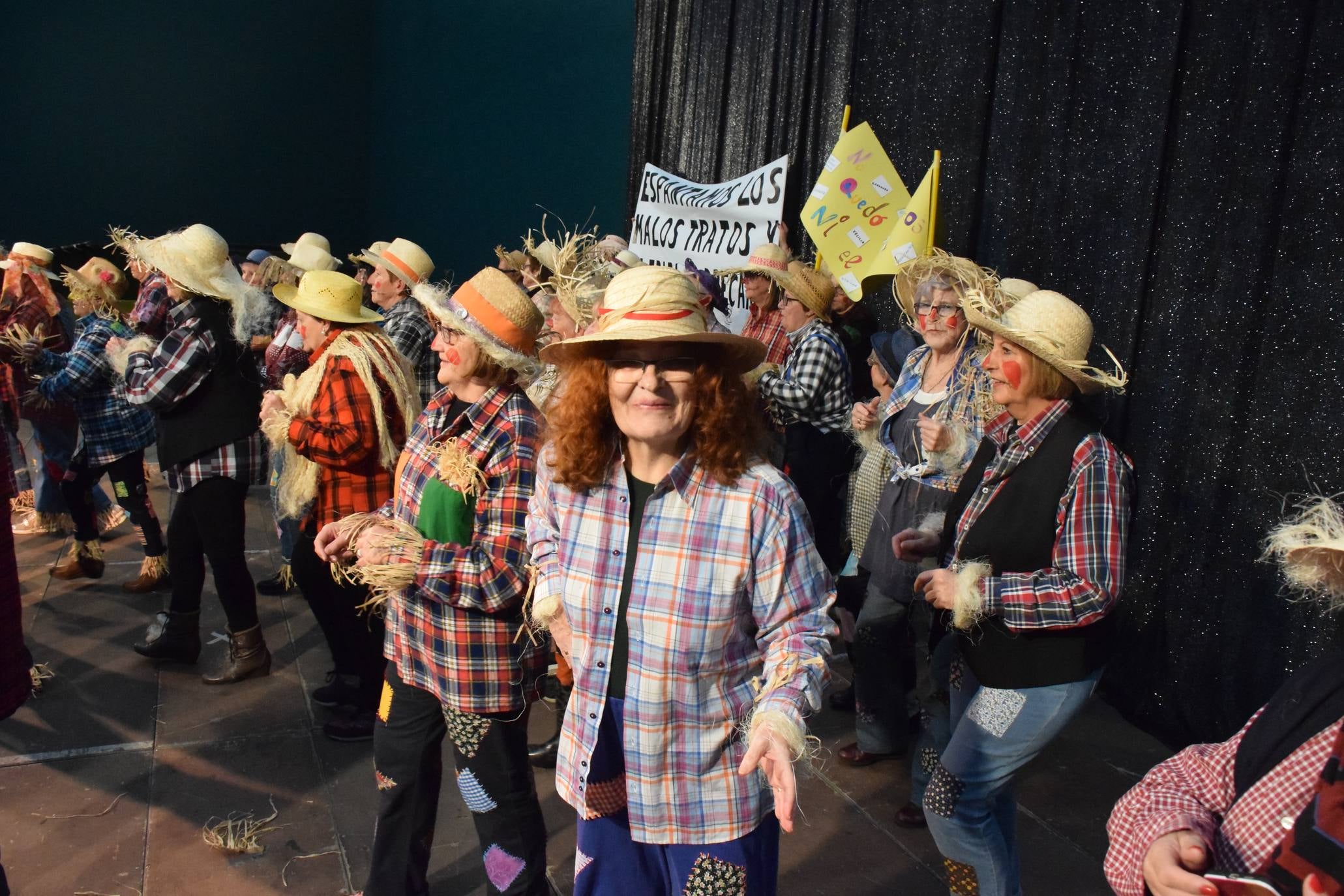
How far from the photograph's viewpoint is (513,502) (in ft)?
9.12

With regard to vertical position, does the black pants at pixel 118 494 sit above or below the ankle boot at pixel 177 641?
above

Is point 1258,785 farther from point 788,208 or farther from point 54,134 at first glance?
point 54,134

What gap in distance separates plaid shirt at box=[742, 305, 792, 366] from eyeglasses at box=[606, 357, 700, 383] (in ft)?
11.5

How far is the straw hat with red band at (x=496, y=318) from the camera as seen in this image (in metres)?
2.92

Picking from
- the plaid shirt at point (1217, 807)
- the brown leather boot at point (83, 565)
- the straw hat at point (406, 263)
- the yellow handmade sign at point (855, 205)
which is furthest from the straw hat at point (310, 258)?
the plaid shirt at point (1217, 807)

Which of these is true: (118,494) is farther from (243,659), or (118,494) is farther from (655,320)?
(655,320)

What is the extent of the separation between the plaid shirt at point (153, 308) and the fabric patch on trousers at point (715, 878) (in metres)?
4.16

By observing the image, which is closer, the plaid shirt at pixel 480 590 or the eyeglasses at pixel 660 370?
the eyeglasses at pixel 660 370

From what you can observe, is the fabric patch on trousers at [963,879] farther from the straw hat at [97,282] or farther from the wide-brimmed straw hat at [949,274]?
the straw hat at [97,282]

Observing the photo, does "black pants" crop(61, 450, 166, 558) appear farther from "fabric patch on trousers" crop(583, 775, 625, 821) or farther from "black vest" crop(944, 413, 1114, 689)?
"black vest" crop(944, 413, 1114, 689)

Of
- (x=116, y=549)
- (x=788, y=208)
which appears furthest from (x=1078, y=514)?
(x=116, y=549)

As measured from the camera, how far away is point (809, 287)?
5426 mm

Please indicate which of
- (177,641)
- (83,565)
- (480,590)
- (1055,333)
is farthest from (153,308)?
(1055,333)

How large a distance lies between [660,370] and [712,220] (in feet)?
19.8
